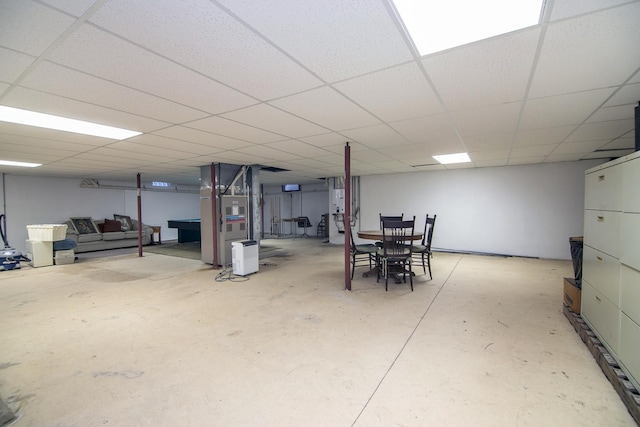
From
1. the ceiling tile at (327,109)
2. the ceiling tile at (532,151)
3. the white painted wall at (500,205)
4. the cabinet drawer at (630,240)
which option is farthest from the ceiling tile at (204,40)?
the white painted wall at (500,205)

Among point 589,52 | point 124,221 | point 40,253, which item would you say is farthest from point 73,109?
point 124,221

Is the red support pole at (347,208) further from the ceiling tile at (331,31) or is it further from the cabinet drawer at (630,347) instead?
the cabinet drawer at (630,347)

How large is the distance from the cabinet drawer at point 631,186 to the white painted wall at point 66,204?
11.9 m

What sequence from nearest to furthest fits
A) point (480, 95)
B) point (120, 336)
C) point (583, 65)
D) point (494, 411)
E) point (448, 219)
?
1. point (494, 411)
2. point (583, 65)
3. point (480, 95)
4. point (120, 336)
5. point (448, 219)

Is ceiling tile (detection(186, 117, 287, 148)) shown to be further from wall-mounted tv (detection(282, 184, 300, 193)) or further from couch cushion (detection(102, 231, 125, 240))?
wall-mounted tv (detection(282, 184, 300, 193))

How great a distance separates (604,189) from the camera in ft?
7.56

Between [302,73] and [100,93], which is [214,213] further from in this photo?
[302,73]

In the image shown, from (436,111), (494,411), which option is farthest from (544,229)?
(494,411)

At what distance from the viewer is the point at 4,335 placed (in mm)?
2771

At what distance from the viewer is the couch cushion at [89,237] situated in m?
7.96

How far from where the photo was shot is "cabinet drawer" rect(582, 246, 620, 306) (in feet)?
6.73

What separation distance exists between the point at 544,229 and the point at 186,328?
7469 mm

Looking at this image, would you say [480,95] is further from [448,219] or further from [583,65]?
[448,219]

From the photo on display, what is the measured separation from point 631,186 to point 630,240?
1.21 ft
